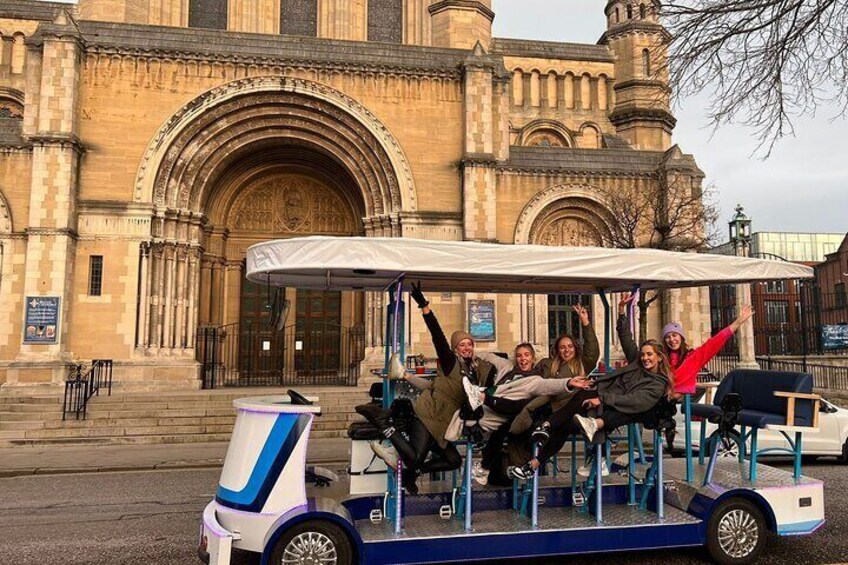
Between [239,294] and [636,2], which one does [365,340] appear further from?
[636,2]

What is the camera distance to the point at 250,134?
57.9 feet

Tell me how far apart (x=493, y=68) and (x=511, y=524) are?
52.9 feet

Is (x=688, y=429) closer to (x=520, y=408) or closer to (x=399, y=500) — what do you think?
(x=520, y=408)

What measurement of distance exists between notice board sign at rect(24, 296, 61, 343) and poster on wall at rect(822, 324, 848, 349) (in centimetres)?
2430

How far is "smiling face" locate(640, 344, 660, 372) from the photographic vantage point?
5156mm

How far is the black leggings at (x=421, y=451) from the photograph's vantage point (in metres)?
4.69

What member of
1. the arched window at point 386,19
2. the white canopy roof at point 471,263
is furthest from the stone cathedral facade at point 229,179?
the white canopy roof at point 471,263

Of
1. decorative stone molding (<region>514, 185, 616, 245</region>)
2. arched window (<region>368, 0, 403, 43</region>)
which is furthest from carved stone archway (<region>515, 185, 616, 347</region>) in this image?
arched window (<region>368, 0, 403, 43</region>)

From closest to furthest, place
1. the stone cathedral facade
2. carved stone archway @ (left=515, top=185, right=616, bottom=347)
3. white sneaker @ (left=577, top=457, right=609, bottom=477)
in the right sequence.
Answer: white sneaker @ (left=577, top=457, right=609, bottom=477)
the stone cathedral facade
carved stone archway @ (left=515, top=185, right=616, bottom=347)

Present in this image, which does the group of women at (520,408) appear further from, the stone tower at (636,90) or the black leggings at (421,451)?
the stone tower at (636,90)

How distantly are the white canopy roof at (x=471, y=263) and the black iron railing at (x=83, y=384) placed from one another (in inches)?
381

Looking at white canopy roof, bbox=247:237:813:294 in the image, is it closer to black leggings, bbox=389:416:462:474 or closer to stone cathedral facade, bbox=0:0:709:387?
black leggings, bbox=389:416:462:474

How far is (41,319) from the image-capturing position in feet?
49.1

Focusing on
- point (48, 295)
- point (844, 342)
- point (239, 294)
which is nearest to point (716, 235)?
point (844, 342)
